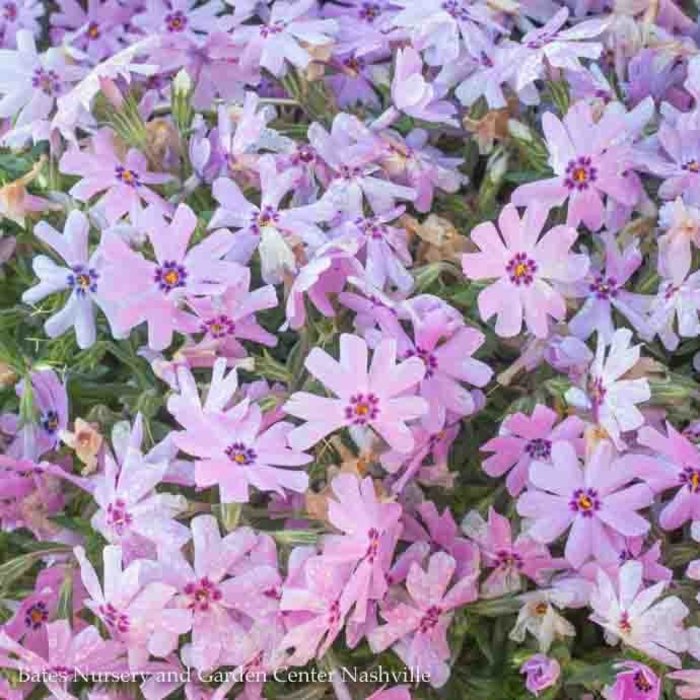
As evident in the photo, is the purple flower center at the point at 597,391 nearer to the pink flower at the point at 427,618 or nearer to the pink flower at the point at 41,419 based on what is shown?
the pink flower at the point at 427,618

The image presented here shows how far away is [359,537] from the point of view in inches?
42.2

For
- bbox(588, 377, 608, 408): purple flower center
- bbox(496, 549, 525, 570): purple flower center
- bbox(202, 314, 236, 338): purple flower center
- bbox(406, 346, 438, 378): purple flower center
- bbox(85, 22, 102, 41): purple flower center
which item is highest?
bbox(85, 22, 102, 41): purple flower center

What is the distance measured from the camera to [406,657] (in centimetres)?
112

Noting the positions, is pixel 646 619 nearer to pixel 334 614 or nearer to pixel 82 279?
pixel 334 614

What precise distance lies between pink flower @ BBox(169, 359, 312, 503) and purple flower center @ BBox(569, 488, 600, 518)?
0.76 feet

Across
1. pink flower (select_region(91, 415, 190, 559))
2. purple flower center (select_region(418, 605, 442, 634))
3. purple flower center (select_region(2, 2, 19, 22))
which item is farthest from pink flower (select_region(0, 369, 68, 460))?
purple flower center (select_region(2, 2, 19, 22))

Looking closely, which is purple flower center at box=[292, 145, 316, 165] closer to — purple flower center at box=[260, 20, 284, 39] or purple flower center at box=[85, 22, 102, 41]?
purple flower center at box=[260, 20, 284, 39]

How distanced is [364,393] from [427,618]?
0.65 feet

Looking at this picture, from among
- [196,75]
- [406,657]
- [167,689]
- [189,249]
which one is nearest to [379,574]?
[406,657]

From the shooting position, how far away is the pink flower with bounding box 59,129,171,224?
1247 millimetres

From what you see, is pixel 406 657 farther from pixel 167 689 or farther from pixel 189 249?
pixel 189 249

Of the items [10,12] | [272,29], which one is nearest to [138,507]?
[272,29]

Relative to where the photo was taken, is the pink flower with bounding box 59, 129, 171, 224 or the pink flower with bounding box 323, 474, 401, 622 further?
the pink flower with bounding box 59, 129, 171, 224

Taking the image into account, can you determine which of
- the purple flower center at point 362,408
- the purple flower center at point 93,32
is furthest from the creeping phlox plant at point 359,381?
the purple flower center at point 93,32
